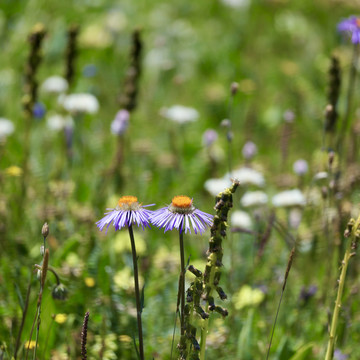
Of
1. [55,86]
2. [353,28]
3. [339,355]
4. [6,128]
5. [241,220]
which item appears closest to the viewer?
[339,355]

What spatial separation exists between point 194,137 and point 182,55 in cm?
161

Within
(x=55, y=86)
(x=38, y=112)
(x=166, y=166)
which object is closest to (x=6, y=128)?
(x=38, y=112)

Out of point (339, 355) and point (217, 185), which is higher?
point (217, 185)

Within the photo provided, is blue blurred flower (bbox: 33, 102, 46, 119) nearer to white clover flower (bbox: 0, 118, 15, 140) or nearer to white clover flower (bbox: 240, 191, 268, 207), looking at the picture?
white clover flower (bbox: 0, 118, 15, 140)

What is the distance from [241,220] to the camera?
275 cm

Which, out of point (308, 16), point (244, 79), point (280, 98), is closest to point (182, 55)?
point (244, 79)

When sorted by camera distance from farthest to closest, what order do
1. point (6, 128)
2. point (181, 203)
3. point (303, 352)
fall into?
point (6, 128) → point (303, 352) → point (181, 203)

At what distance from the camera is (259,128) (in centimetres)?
434

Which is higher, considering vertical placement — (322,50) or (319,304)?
(322,50)

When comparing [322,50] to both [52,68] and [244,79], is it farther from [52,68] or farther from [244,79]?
[52,68]

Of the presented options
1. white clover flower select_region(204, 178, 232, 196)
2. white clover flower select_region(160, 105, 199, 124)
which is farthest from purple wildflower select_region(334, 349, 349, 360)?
white clover flower select_region(160, 105, 199, 124)

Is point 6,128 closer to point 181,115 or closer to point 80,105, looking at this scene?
point 80,105

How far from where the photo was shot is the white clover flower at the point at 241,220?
2.73 meters

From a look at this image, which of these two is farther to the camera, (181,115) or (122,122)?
(181,115)
